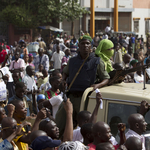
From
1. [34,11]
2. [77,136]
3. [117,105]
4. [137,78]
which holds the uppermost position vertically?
[34,11]

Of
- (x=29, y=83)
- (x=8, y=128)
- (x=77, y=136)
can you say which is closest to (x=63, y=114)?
(x=77, y=136)

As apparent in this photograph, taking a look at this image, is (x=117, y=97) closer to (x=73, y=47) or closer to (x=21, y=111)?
(x=21, y=111)

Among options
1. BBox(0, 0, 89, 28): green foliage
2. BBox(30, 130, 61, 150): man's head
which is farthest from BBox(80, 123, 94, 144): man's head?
BBox(0, 0, 89, 28): green foliage

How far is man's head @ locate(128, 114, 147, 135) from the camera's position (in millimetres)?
3283

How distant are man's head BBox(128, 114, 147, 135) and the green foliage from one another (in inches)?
813

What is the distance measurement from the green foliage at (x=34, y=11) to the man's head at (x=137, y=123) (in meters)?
20.7

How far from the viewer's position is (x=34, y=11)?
25.5 metres

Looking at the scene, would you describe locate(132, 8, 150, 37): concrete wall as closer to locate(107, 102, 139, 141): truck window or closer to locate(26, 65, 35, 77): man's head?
locate(26, 65, 35, 77): man's head

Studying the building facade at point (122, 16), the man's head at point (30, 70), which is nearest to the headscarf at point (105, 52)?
the man's head at point (30, 70)

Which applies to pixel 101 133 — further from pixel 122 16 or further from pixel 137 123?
pixel 122 16

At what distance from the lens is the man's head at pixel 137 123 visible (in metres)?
3.28

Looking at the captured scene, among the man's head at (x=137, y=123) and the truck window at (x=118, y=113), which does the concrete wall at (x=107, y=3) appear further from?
the man's head at (x=137, y=123)

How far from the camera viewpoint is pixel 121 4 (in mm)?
32062

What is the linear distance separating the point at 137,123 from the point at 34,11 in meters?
23.2
